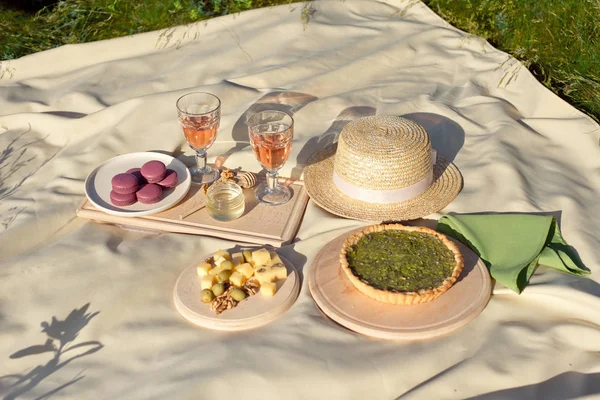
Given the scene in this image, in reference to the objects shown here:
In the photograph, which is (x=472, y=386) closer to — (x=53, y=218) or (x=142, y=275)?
(x=142, y=275)

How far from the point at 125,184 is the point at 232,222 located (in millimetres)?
400

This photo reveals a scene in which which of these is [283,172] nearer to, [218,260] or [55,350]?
[218,260]

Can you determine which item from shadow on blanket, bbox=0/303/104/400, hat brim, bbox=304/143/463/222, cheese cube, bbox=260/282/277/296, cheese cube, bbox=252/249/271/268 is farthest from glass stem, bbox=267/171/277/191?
shadow on blanket, bbox=0/303/104/400

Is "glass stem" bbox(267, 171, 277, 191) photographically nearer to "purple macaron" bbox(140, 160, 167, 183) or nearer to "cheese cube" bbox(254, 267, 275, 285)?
"purple macaron" bbox(140, 160, 167, 183)

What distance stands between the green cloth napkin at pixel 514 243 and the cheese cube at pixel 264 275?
0.60m

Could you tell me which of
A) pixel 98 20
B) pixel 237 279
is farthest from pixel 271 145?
pixel 98 20

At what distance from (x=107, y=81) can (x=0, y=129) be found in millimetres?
559

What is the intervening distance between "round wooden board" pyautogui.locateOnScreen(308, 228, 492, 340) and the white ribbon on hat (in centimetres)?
37

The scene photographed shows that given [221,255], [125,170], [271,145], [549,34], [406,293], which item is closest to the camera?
[406,293]

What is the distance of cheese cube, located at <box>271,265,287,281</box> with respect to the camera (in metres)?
2.14

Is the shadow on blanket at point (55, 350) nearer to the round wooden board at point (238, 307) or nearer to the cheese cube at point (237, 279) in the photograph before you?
the round wooden board at point (238, 307)

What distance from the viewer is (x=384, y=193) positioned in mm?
2453

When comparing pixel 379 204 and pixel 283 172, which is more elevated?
pixel 379 204

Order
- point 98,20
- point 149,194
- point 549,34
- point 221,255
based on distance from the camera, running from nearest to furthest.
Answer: point 221,255 < point 149,194 < point 549,34 < point 98,20
